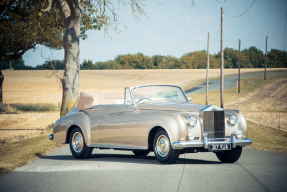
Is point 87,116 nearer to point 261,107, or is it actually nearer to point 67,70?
point 67,70

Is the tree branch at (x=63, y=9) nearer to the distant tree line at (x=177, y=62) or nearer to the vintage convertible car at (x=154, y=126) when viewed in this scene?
the vintage convertible car at (x=154, y=126)

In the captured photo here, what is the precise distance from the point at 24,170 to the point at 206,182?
13.0 feet

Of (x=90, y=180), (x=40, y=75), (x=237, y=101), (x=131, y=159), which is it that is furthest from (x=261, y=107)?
(x=40, y=75)

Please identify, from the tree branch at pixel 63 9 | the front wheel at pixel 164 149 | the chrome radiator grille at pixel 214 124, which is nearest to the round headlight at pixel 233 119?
the chrome radiator grille at pixel 214 124

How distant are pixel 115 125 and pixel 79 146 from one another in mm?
1395

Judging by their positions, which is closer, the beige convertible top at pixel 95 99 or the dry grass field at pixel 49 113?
the beige convertible top at pixel 95 99

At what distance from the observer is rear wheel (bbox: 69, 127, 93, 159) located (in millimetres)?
8750

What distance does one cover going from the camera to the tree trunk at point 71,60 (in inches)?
640

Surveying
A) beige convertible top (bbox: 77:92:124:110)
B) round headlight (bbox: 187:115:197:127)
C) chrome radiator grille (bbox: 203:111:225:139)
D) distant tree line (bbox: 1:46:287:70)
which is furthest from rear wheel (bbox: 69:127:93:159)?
distant tree line (bbox: 1:46:287:70)

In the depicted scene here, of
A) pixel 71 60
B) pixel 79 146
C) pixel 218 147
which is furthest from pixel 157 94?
pixel 71 60

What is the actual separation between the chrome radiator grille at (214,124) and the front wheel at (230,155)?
0.70m

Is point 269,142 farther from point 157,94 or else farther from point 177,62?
point 177,62

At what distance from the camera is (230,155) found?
7.81m

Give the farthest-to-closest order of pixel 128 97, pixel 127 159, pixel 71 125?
pixel 71 125 → pixel 128 97 → pixel 127 159
